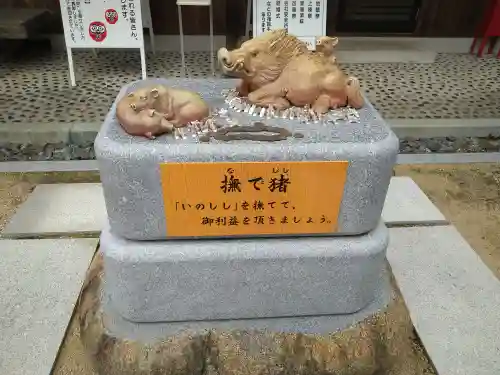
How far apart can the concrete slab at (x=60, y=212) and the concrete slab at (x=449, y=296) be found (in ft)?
4.56

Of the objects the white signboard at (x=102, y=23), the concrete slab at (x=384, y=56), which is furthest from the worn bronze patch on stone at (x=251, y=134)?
the concrete slab at (x=384, y=56)

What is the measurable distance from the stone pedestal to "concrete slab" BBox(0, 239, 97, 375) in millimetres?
252

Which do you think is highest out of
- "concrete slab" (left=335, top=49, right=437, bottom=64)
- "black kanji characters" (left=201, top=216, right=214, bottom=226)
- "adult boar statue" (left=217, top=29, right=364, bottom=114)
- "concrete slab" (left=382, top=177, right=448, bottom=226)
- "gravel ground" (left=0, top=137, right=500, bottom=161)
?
"adult boar statue" (left=217, top=29, right=364, bottom=114)

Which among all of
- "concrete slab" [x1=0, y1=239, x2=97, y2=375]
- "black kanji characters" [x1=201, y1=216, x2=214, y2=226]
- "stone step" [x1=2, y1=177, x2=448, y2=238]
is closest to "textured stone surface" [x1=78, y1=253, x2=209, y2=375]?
"concrete slab" [x1=0, y1=239, x2=97, y2=375]

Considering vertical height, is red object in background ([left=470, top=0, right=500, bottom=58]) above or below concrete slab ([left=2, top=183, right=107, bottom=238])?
above

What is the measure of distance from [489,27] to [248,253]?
146 inches

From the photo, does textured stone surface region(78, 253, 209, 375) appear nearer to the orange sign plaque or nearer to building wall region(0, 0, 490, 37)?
the orange sign plaque

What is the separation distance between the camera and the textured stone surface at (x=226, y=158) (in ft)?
3.78

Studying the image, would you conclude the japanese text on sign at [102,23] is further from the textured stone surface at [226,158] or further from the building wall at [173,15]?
the textured stone surface at [226,158]

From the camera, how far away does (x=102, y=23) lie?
10.6 ft

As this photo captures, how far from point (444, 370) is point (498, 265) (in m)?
0.71

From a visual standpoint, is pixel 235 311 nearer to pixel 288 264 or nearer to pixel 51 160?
pixel 288 264

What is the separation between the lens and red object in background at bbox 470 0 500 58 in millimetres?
3959

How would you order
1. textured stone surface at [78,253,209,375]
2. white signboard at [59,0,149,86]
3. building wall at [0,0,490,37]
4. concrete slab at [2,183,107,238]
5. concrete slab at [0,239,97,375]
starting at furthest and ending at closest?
building wall at [0,0,490,37] → white signboard at [59,0,149,86] → concrete slab at [2,183,107,238] → concrete slab at [0,239,97,375] → textured stone surface at [78,253,209,375]
